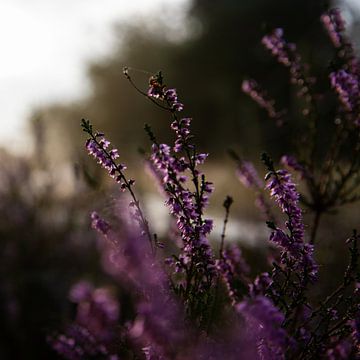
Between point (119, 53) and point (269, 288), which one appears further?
point (119, 53)

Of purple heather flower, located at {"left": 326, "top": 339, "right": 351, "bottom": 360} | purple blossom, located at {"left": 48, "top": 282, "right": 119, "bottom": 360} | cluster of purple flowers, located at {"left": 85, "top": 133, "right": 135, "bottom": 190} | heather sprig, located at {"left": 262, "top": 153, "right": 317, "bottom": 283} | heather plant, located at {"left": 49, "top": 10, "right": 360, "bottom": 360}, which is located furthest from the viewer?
purple blossom, located at {"left": 48, "top": 282, "right": 119, "bottom": 360}

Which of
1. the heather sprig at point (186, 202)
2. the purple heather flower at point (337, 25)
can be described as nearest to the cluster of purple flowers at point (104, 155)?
the heather sprig at point (186, 202)

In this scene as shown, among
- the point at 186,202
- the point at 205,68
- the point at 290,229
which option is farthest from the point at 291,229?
the point at 205,68

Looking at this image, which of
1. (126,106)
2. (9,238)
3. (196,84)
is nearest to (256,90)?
(9,238)

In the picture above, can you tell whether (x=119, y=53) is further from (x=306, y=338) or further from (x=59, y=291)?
(x=306, y=338)

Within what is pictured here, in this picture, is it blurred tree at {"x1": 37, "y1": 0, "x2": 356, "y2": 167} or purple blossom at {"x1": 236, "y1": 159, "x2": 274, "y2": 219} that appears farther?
blurred tree at {"x1": 37, "y1": 0, "x2": 356, "y2": 167}

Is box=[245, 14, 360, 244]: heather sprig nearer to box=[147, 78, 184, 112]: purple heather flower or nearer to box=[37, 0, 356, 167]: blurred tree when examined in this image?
box=[147, 78, 184, 112]: purple heather flower

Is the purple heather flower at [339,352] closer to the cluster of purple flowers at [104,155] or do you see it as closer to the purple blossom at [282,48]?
the cluster of purple flowers at [104,155]

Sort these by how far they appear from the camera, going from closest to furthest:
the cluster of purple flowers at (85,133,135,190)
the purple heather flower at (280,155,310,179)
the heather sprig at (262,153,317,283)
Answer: the heather sprig at (262,153,317,283), the cluster of purple flowers at (85,133,135,190), the purple heather flower at (280,155,310,179)

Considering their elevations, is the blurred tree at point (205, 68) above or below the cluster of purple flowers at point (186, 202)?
above

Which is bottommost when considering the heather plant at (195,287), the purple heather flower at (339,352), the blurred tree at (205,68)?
the purple heather flower at (339,352)

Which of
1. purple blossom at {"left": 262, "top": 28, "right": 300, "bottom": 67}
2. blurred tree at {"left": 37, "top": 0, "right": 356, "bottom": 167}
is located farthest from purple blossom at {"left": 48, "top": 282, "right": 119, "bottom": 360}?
blurred tree at {"left": 37, "top": 0, "right": 356, "bottom": 167}
